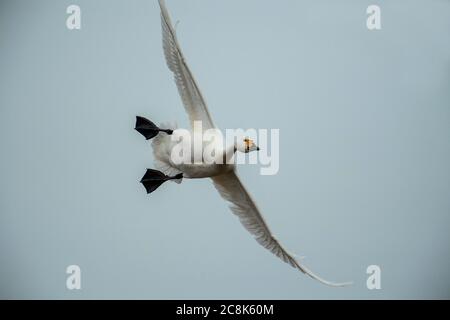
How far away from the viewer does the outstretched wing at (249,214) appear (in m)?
5.72

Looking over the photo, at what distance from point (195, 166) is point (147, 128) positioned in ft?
1.48

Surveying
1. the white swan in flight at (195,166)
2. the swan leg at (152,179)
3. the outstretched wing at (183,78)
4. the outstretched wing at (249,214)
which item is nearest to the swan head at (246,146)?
the white swan in flight at (195,166)

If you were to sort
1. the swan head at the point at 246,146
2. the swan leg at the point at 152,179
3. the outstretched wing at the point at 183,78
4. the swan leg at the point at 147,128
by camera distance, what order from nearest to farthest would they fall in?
the outstretched wing at the point at 183,78 < the swan head at the point at 246,146 < the swan leg at the point at 147,128 < the swan leg at the point at 152,179

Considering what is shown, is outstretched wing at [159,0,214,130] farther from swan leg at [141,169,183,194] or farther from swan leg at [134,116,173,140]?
swan leg at [141,169,183,194]

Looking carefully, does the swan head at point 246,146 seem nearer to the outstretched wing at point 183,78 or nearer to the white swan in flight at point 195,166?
the white swan in flight at point 195,166

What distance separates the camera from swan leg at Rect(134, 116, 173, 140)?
5.45 m

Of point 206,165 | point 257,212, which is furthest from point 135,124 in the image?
point 257,212

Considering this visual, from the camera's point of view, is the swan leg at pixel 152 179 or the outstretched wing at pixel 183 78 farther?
the swan leg at pixel 152 179

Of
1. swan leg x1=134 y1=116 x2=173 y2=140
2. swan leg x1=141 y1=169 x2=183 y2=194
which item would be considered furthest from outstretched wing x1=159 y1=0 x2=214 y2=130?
swan leg x1=141 y1=169 x2=183 y2=194

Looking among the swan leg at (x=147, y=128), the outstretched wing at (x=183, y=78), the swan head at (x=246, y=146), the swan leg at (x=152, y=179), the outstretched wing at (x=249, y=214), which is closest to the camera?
the outstretched wing at (x=183, y=78)

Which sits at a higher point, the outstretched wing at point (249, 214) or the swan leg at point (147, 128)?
the swan leg at point (147, 128)

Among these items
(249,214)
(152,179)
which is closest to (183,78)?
(152,179)

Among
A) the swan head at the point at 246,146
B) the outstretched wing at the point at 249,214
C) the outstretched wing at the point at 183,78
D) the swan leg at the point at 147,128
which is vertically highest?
the outstretched wing at the point at 183,78

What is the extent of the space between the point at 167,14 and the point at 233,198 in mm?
1446
